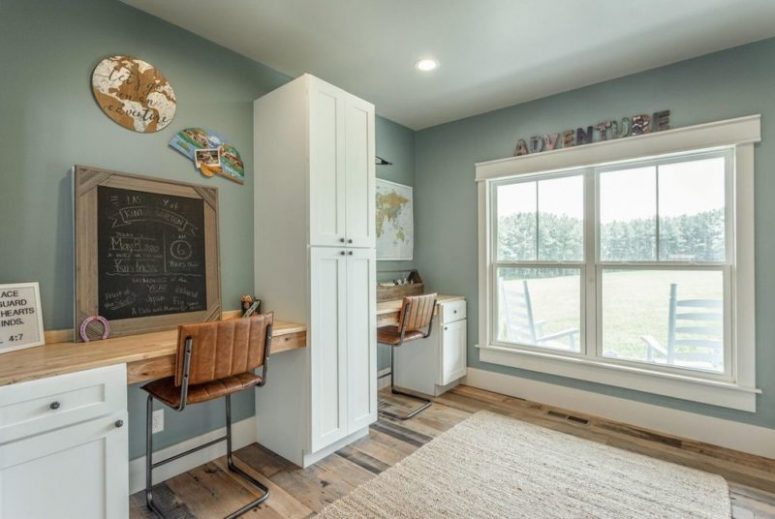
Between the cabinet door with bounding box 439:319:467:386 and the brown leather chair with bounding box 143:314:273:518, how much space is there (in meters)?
1.75

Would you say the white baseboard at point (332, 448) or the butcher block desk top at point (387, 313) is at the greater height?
the butcher block desk top at point (387, 313)

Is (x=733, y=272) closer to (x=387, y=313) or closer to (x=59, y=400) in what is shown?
(x=387, y=313)

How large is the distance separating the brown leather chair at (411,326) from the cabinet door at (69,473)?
1801mm

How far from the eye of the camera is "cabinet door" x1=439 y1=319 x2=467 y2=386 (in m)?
3.29

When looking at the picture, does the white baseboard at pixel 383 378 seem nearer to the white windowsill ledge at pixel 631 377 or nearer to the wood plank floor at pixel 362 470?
the wood plank floor at pixel 362 470

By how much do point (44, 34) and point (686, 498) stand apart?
3.89 m

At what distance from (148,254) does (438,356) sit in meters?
2.32

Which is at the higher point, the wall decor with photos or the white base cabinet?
the wall decor with photos

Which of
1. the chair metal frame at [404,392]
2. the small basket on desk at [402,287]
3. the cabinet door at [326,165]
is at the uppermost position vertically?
the cabinet door at [326,165]

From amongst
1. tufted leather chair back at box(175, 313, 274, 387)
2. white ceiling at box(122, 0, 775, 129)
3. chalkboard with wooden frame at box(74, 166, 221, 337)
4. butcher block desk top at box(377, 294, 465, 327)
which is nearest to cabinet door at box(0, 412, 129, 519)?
tufted leather chair back at box(175, 313, 274, 387)

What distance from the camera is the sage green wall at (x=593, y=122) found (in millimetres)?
2328

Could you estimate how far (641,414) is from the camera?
2.74 m

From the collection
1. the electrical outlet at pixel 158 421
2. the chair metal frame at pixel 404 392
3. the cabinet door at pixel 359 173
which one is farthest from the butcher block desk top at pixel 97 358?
the chair metal frame at pixel 404 392

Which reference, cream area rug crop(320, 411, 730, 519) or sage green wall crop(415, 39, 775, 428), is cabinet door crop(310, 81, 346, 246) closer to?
cream area rug crop(320, 411, 730, 519)
